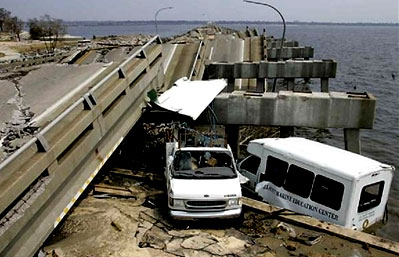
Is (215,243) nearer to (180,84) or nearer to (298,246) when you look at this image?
(298,246)

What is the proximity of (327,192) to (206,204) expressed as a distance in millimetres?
2933

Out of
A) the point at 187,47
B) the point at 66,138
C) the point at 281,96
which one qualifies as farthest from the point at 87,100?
the point at 187,47

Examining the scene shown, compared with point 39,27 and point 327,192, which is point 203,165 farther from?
point 39,27

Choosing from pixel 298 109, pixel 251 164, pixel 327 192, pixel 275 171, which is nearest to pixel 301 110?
pixel 298 109

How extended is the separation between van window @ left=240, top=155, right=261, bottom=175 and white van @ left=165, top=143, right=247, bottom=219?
1.42 metres

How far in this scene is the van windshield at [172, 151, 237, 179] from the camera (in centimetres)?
1010

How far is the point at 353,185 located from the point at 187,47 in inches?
815

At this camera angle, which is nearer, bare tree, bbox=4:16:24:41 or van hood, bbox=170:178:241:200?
van hood, bbox=170:178:241:200

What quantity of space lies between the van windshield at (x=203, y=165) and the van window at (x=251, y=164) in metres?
1.32

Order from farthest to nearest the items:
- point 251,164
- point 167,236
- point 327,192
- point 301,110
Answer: point 301,110, point 251,164, point 327,192, point 167,236

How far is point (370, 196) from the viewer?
9711mm

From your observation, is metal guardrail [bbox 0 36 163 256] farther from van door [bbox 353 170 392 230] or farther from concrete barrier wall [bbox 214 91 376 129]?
van door [bbox 353 170 392 230]

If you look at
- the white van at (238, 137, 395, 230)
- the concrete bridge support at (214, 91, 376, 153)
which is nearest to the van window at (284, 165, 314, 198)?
the white van at (238, 137, 395, 230)

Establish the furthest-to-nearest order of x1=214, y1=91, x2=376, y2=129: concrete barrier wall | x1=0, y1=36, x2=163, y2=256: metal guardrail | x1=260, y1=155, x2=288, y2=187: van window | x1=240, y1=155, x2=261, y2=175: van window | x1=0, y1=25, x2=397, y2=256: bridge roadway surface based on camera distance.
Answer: x1=214, y1=91, x2=376, y2=129: concrete barrier wall < x1=240, y1=155, x2=261, y2=175: van window < x1=260, y1=155, x2=288, y2=187: van window < x1=0, y1=25, x2=397, y2=256: bridge roadway surface < x1=0, y1=36, x2=163, y2=256: metal guardrail
